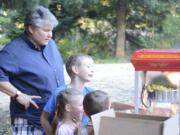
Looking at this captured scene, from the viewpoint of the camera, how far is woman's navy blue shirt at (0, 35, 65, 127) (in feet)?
9.31

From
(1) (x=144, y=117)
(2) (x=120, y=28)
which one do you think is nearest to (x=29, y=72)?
(1) (x=144, y=117)

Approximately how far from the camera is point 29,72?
2.84 meters

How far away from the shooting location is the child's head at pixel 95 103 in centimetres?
218

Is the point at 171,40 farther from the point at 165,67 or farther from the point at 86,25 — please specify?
the point at 165,67

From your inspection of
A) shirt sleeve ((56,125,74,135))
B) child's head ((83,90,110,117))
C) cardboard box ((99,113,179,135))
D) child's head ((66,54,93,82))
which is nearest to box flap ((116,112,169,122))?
cardboard box ((99,113,179,135))

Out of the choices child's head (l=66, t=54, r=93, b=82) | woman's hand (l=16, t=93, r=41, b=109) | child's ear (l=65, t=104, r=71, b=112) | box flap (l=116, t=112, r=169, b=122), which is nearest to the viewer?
box flap (l=116, t=112, r=169, b=122)

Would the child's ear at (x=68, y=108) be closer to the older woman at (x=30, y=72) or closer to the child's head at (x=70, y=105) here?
the child's head at (x=70, y=105)

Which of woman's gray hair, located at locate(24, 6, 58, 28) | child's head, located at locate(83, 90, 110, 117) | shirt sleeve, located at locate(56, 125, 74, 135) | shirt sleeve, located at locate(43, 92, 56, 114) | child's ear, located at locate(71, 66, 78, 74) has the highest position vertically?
woman's gray hair, located at locate(24, 6, 58, 28)

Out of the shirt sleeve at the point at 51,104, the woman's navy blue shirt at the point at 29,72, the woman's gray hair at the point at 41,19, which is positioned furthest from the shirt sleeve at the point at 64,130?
the woman's gray hair at the point at 41,19

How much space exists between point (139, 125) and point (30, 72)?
1.20 m

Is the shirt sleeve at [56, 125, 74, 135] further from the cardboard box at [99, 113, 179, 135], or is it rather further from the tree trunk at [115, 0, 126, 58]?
the tree trunk at [115, 0, 126, 58]

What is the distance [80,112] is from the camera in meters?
2.43

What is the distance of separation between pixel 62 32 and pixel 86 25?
183 centimetres

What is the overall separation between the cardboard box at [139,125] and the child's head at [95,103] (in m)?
0.28
